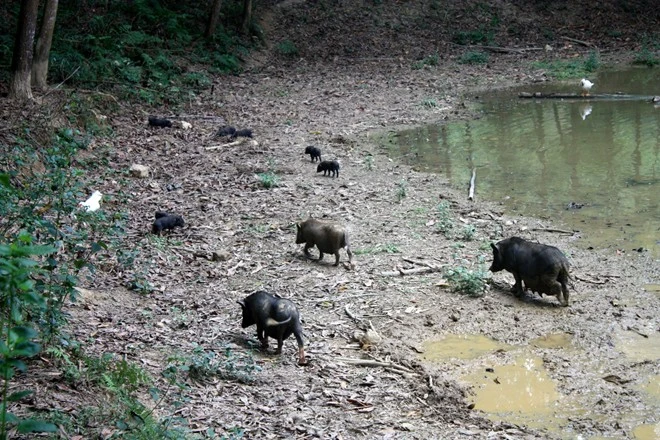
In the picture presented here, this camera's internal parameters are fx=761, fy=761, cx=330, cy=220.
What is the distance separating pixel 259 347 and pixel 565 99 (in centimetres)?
1888

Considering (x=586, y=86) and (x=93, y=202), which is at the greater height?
(x=586, y=86)

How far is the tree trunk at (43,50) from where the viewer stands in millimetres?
17394

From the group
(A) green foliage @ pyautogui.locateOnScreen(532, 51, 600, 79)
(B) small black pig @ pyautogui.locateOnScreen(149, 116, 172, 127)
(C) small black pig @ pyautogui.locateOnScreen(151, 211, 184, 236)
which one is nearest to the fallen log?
(A) green foliage @ pyautogui.locateOnScreen(532, 51, 600, 79)

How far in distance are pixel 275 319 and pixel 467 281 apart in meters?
3.41

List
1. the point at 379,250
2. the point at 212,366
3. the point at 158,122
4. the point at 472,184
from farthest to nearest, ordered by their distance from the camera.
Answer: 1. the point at 158,122
2. the point at 472,184
3. the point at 379,250
4. the point at 212,366

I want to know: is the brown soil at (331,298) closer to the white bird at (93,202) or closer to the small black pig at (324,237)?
the small black pig at (324,237)

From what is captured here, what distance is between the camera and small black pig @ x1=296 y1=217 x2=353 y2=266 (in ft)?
36.5

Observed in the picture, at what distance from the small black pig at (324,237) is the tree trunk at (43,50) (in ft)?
30.6

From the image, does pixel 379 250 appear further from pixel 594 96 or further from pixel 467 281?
pixel 594 96

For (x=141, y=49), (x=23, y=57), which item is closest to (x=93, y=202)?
(x=23, y=57)

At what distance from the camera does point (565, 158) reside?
18297 mm

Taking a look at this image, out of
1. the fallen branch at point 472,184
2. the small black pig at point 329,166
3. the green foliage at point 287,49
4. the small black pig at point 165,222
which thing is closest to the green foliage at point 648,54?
the green foliage at point 287,49

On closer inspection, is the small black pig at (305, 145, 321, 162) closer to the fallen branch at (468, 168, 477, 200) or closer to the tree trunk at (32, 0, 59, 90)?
the fallen branch at (468, 168, 477, 200)

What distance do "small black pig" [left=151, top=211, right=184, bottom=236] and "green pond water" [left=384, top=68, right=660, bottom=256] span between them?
6.47 meters
